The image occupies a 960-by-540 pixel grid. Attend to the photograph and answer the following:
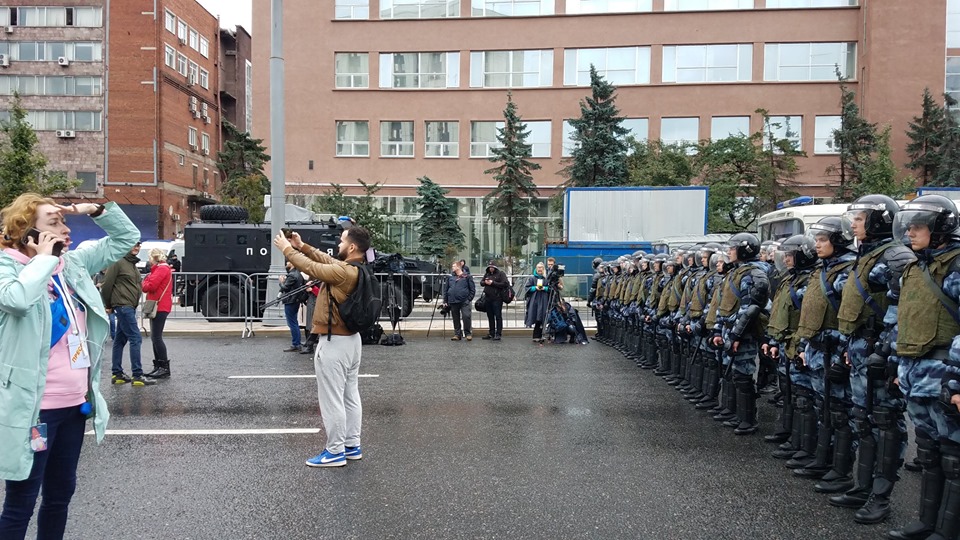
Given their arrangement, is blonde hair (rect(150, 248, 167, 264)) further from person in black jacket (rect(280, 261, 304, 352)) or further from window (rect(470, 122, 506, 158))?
window (rect(470, 122, 506, 158))

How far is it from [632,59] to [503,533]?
3776cm

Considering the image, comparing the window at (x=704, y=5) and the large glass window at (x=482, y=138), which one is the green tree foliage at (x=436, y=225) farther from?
the window at (x=704, y=5)

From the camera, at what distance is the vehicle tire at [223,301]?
58.3ft

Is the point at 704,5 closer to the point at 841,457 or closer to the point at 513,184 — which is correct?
the point at 513,184

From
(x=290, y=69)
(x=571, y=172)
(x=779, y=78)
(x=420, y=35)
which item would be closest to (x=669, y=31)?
(x=779, y=78)

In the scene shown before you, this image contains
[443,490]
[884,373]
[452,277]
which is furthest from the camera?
[452,277]

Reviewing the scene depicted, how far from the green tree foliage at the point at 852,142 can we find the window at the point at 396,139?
72.1ft

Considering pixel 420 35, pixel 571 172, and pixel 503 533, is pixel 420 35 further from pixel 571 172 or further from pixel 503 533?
pixel 503 533

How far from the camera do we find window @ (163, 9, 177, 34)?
168ft

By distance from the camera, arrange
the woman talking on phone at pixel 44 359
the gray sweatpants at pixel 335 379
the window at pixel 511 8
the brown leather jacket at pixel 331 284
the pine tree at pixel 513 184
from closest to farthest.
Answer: the woman talking on phone at pixel 44 359 → the brown leather jacket at pixel 331 284 → the gray sweatpants at pixel 335 379 → the pine tree at pixel 513 184 → the window at pixel 511 8

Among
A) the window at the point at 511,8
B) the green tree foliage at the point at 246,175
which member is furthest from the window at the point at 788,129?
the green tree foliage at the point at 246,175

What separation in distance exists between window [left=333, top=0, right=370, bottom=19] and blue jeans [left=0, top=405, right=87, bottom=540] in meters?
39.8

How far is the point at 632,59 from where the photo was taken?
129ft

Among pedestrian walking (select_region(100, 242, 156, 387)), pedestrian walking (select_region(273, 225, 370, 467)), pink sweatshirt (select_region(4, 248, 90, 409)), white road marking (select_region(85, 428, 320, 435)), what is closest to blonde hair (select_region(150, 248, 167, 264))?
pedestrian walking (select_region(100, 242, 156, 387))
